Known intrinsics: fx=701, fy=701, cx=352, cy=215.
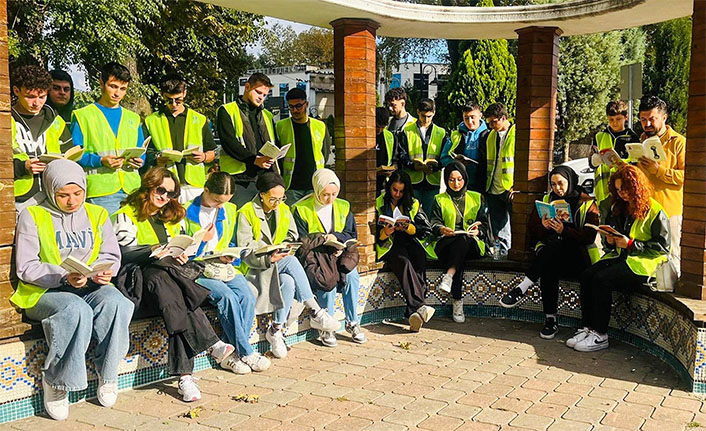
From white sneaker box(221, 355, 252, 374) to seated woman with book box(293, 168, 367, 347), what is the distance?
98cm

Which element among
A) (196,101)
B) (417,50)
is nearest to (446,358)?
(196,101)

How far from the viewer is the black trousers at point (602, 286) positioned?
6062mm

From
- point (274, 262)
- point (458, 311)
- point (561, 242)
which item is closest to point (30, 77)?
point (274, 262)

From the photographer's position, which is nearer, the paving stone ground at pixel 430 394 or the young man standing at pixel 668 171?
the paving stone ground at pixel 430 394

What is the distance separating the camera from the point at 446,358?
19.6 ft

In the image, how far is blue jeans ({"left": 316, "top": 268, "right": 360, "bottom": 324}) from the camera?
6.41 meters

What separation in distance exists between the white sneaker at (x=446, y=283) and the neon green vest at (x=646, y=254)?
1770mm

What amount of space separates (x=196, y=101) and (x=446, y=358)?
15.2m

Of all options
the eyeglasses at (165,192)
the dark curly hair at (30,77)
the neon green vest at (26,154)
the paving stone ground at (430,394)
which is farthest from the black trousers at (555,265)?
the dark curly hair at (30,77)

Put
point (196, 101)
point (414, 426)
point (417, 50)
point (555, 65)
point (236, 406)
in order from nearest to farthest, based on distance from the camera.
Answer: point (414, 426)
point (236, 406)
point (555, 65)
point (196, 101)
point (417, 50)

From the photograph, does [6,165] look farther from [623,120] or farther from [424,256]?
[623,120]

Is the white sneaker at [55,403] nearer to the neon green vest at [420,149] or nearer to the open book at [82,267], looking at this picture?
the open book at [82,267]

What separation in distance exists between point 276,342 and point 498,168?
3374 millimetres

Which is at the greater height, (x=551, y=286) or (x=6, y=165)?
(x=6, y=165)
